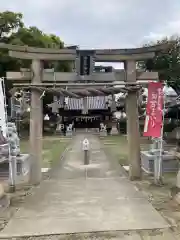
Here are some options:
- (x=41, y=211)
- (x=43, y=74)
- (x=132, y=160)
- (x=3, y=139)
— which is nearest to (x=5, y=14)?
(x=3, y=139)

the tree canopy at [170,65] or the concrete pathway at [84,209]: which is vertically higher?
the tree canopy at [170,65]

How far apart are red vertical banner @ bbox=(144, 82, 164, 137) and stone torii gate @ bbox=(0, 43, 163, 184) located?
63 cm

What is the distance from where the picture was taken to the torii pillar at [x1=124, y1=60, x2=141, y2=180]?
449 inches

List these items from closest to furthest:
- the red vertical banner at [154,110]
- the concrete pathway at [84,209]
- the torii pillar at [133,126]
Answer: the concrete pathway at [84,209], the red vertical banner at [154,110], the torii pillar at [133,126]

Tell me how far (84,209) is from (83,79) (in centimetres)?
489

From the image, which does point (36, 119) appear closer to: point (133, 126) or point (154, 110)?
point (133, 126)

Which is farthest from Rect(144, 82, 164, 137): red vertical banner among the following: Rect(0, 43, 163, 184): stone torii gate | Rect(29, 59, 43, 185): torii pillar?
Rect(29, 59, 43, 185): torii pillar

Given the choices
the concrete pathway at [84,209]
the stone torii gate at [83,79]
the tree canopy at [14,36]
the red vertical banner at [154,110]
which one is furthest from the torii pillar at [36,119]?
the tree canopy at [14,36]

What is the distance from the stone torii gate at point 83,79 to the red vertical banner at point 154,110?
2.08ft

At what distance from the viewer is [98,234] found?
6.08m

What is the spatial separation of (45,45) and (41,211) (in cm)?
2670

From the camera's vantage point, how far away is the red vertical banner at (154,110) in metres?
10.7

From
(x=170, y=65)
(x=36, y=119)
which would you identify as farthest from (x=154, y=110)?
(x=170, y=65)

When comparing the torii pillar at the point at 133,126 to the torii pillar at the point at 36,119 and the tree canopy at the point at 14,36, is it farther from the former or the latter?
the tree canopy at the point at 14,36
